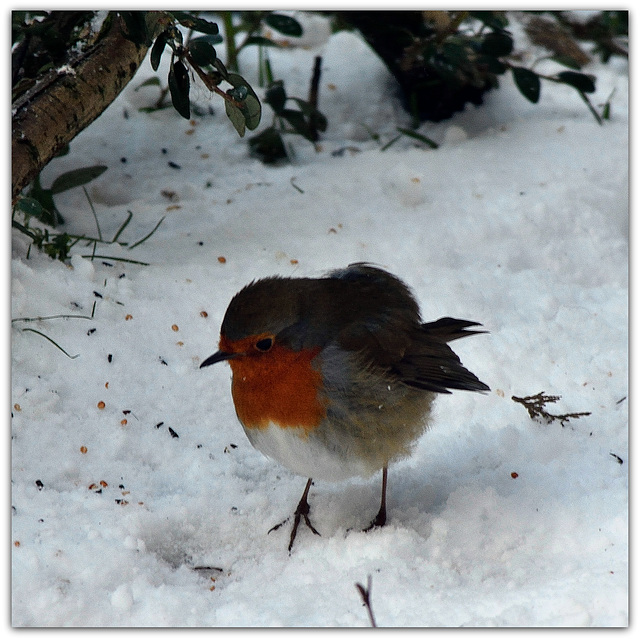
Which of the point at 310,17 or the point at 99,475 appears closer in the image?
the point at 99,475

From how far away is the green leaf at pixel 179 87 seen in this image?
2.83 meters

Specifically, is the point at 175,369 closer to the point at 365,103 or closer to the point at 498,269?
the point at 498,269

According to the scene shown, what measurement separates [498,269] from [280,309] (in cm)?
167

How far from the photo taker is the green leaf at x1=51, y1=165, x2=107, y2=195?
3.48 meters

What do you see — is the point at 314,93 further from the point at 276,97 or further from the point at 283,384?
the point at 283,384

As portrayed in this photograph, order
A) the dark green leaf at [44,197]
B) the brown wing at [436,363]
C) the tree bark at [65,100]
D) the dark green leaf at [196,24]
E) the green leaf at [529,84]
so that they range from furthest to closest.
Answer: the green leaf at [529,84] < the dark green leaf at [44,197] < the tree bark at [65,100] < the dark green leaf at [196,24] < the brown wing at [436,363]

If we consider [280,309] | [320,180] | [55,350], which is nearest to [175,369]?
[55,350]

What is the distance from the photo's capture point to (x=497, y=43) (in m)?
4.22

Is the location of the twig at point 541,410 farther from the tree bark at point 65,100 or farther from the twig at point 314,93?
the twig at point 314,93

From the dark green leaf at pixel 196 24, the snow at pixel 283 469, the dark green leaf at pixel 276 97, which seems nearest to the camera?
the snow at pixel 283 469

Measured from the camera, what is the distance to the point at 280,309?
2.27 m

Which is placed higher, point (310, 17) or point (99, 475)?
point (310, 17)

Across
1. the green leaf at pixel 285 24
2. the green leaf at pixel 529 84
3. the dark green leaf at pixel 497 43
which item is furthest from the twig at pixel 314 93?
the green leaf at pixel 529 84

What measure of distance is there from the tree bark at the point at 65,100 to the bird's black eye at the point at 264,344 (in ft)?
4.04
